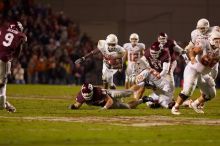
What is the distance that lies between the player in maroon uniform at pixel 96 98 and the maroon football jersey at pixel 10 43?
170 cm

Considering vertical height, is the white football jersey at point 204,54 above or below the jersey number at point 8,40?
below

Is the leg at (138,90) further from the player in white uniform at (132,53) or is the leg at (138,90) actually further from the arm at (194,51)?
the player in white uniform at (132,53)

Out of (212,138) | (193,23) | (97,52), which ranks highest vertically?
(193,23)

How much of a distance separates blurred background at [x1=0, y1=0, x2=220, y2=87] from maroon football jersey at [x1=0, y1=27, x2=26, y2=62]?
1252 centimetres

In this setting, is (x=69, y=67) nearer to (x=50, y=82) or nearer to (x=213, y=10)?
(x=50, y=82)

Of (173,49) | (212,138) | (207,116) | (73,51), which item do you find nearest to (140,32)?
(73,51)

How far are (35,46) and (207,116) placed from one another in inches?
642

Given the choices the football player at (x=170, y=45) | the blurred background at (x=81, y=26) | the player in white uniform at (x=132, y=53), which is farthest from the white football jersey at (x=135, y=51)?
the blurred background at (x=81, y=26)

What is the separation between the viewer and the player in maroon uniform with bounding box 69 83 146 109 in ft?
50.3

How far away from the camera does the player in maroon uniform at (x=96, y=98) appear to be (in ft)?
50.3

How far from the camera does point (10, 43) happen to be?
14562 millimetres

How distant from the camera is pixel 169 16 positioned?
34688 millimetres

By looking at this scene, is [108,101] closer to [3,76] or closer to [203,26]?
[3,76]

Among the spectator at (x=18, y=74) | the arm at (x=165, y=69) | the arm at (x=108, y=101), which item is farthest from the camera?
the spectator at (x=18, y=74)
